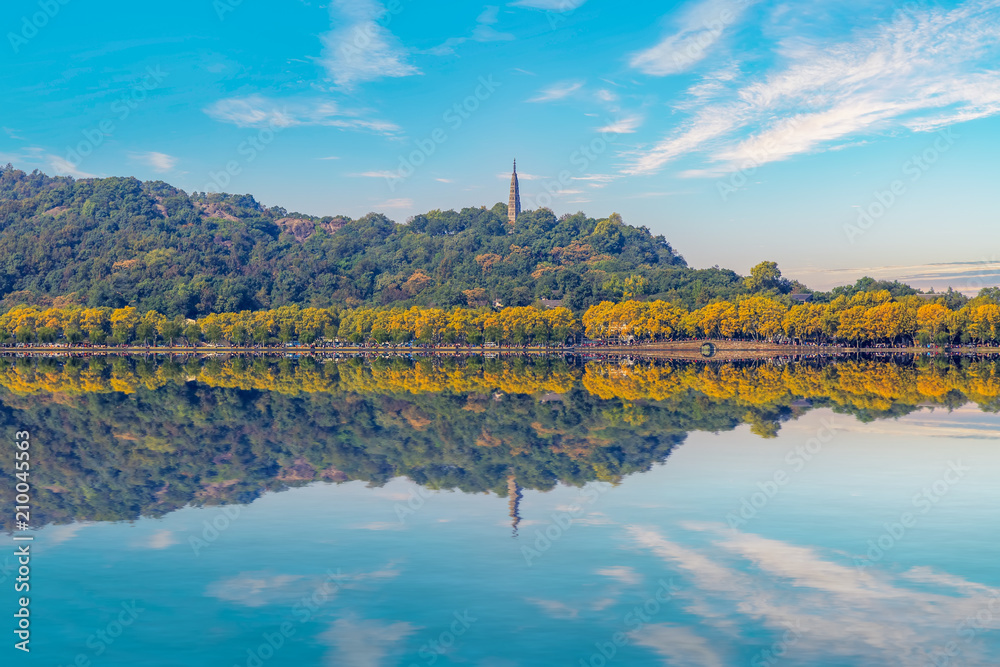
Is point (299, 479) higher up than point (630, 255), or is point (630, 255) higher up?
point (630, 255)

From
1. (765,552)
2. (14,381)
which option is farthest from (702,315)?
(765,552)

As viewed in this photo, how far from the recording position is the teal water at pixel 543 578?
10609mm

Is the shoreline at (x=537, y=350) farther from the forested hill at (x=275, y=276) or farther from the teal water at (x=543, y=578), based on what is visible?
the teal water at (x=543, y=578)

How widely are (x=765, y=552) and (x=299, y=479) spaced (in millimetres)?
10749

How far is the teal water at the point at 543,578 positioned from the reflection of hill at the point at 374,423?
6.02 ft

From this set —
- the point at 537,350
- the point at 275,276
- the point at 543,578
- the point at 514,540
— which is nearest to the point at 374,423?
the point at 514,540

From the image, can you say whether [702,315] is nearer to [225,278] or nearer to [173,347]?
[173,347]

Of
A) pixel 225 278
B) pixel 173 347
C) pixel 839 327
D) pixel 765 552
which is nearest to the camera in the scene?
pixel 765 552

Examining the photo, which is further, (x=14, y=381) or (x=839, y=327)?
(x=839, y=327)

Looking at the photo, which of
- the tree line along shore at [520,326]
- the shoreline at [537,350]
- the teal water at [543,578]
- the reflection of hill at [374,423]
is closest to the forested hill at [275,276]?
the tree line along shore at [520,326]

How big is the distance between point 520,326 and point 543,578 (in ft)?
322

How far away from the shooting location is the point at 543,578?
1296cm

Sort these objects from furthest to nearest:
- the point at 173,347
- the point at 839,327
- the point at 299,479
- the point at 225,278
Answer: the point at 225,278 → the point at 173,347 → the point at 839,327 → the point at 299,479

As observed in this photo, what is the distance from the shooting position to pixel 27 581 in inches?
509
